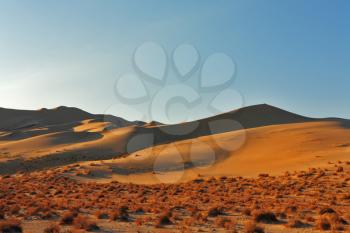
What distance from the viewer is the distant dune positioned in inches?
1859

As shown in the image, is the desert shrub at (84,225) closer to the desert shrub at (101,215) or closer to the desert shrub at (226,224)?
the desert shrub at (101,215)

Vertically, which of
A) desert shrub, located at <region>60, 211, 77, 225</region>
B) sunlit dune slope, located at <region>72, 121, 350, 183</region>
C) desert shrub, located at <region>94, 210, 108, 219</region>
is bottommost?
desert shrub, located at <region>94, 210, 108, 219</region>

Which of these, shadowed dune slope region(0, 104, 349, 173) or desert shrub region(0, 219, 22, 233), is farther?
shadowed dune slope region(0, 104, 349, 173)

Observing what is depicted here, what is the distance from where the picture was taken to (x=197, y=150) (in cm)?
5916

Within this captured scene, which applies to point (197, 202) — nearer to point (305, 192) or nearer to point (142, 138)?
point (305, 192)

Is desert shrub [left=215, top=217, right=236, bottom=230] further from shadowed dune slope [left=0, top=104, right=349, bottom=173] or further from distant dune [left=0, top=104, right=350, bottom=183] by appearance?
shadowed dune slope [left=0, top=104, right=349, bottom=173]

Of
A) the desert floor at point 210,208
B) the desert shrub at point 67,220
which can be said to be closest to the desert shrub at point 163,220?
the desert floor at point 210,208

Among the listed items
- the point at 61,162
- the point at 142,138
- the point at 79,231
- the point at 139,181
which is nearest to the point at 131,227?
the point at 79,231

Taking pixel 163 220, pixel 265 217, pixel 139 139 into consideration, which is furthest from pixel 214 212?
pixel 139 139

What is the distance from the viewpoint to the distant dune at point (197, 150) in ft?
155

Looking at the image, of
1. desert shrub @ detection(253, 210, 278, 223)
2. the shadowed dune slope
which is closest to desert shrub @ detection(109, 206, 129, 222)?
desert shrub @ detection(253, 210, 278, 223)

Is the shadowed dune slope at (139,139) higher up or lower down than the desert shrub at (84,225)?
higher up

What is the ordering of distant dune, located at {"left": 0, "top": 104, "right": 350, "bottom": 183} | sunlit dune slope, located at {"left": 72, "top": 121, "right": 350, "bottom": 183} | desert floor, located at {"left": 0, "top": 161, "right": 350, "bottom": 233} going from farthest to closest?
distant dune, located at {"left": 0, "top": 104, "right": 350, "bottom": 183} → sunlit dune slope, located at {"left": 72, "top": 121, "right": 350, "bottom": 183} → desert floor, located at {"left": 0, "top": 161, "right": 350, "bottom": 233}

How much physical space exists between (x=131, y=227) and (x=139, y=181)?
2679 cm
